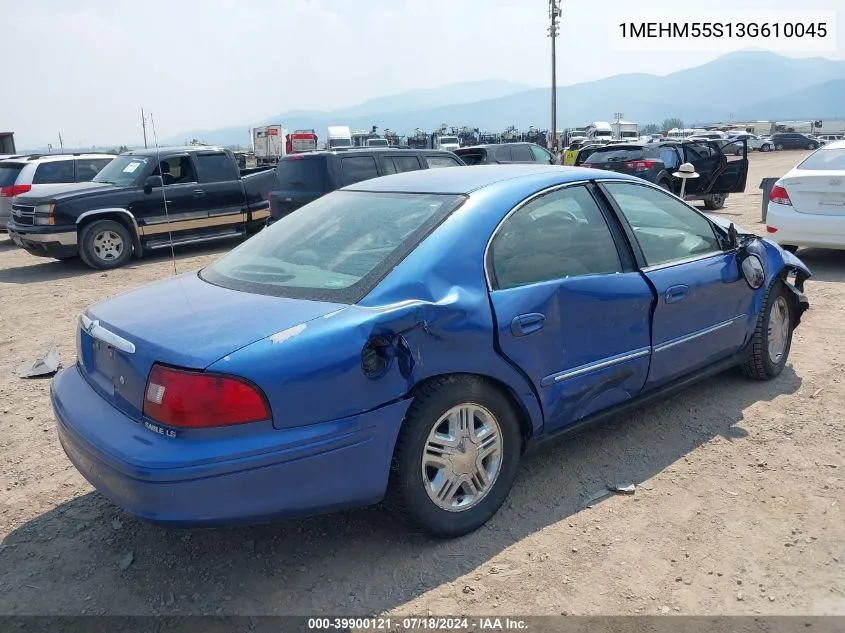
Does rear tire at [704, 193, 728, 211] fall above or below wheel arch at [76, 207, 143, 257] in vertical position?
below

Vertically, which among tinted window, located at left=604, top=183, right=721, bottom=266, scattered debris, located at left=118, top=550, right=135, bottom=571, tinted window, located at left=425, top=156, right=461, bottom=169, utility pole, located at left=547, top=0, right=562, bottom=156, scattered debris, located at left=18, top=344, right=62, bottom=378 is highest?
utility pole, located at left=547, top=0, right=562, bottom=156

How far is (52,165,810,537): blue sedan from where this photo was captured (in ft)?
7.81

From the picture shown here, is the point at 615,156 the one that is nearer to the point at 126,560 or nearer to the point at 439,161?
the point at 439,161

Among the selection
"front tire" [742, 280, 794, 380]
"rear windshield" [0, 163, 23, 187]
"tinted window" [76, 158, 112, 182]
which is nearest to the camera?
"front tire" [742, 280, 794, 380]

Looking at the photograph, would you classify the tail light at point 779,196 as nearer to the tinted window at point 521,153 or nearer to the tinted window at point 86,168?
the tinted window at point 521,153

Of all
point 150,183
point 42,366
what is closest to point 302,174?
point 150,183

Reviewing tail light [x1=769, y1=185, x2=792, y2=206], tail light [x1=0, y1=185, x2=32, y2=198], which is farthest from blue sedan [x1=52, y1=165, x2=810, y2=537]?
tail light [x1=0, y1=185, x2=32, y2=198]

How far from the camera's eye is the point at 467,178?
351cm

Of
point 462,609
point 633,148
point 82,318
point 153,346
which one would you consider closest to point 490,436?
point 462,609

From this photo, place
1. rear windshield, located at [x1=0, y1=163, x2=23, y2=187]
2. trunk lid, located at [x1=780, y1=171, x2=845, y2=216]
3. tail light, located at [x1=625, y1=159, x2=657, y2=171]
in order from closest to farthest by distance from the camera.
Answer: trunk lid, located at [x1=780, y1=171, x2=845, y2=216], rear windshield, located at [x1=0, y1=163, x2=23, y2=187], tail light, located at [x1=625, y1=159, x2=657, y2=171]

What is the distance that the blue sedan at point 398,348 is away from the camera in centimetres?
238

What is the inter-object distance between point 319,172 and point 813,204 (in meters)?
6.41

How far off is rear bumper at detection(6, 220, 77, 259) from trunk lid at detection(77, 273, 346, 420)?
26.9 ft

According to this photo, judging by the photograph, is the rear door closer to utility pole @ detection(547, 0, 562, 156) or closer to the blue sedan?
the blue sedan
